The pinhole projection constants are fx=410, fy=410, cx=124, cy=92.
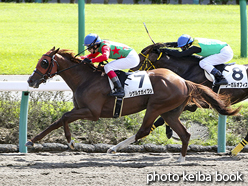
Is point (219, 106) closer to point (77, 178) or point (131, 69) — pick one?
point (131, 69)

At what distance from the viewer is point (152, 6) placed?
922 inches

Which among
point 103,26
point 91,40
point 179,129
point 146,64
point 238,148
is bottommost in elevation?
point 103,26

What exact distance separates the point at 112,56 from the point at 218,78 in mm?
1712

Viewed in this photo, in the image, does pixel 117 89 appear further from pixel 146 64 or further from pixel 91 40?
pixel 146 64

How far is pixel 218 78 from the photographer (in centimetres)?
630

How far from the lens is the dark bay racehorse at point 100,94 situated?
5.43 meters

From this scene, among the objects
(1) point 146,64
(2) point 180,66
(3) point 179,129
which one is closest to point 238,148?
(3) point 179,129

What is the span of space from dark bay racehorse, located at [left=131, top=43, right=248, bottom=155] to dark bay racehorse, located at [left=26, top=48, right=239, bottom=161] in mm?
688

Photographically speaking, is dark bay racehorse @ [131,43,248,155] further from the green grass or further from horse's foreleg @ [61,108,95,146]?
the green grass

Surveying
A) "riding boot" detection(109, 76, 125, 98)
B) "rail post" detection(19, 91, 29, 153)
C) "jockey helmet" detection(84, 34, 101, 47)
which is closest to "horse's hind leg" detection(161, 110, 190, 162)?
"riding boot" detection(109, 76, 125, 98)

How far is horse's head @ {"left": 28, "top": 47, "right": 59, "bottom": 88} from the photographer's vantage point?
213 inches

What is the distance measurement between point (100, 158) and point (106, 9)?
55.3 feet

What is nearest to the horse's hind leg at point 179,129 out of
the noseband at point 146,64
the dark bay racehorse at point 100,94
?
the dark bay racehorse at point 100,94

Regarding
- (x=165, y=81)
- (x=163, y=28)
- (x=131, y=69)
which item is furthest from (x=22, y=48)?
(x=165, y=81)
